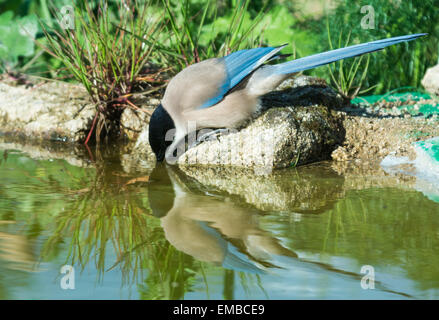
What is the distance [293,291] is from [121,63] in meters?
3.47

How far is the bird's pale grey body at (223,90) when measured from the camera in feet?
12.9

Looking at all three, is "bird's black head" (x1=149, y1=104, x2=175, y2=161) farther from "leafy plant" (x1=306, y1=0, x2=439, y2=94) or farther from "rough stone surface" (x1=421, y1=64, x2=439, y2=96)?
"rough stone surface" (x1=421, y1=64, x2=439, y2=96)

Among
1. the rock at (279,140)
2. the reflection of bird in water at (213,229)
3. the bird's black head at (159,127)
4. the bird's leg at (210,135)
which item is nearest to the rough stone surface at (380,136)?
the rock at (279,140)

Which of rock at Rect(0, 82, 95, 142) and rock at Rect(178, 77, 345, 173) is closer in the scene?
rock at Rect(178, 77, 345, 173)

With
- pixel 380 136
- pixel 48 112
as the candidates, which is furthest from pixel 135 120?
pixel 380 136

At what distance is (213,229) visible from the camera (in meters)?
2.67

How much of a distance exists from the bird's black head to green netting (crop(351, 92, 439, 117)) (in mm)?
1919

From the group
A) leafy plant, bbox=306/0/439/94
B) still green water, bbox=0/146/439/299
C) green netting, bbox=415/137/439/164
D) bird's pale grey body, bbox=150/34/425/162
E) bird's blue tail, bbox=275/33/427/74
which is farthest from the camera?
leafy plant, bbox=306/0/439/94

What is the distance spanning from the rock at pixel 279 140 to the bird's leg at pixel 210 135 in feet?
0.11

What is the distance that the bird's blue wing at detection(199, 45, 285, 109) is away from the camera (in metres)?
3.95

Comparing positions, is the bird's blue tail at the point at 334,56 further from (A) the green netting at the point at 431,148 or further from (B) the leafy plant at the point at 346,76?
(B) the leafy plant at the point at 346,76

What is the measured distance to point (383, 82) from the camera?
5.52m

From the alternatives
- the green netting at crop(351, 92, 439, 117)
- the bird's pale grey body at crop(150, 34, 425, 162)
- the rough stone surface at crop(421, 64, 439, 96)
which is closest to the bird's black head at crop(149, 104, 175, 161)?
the bird's pale grey body at crop(150, 34, 425, 162)

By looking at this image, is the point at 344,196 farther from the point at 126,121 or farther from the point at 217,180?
the point at 126,121
